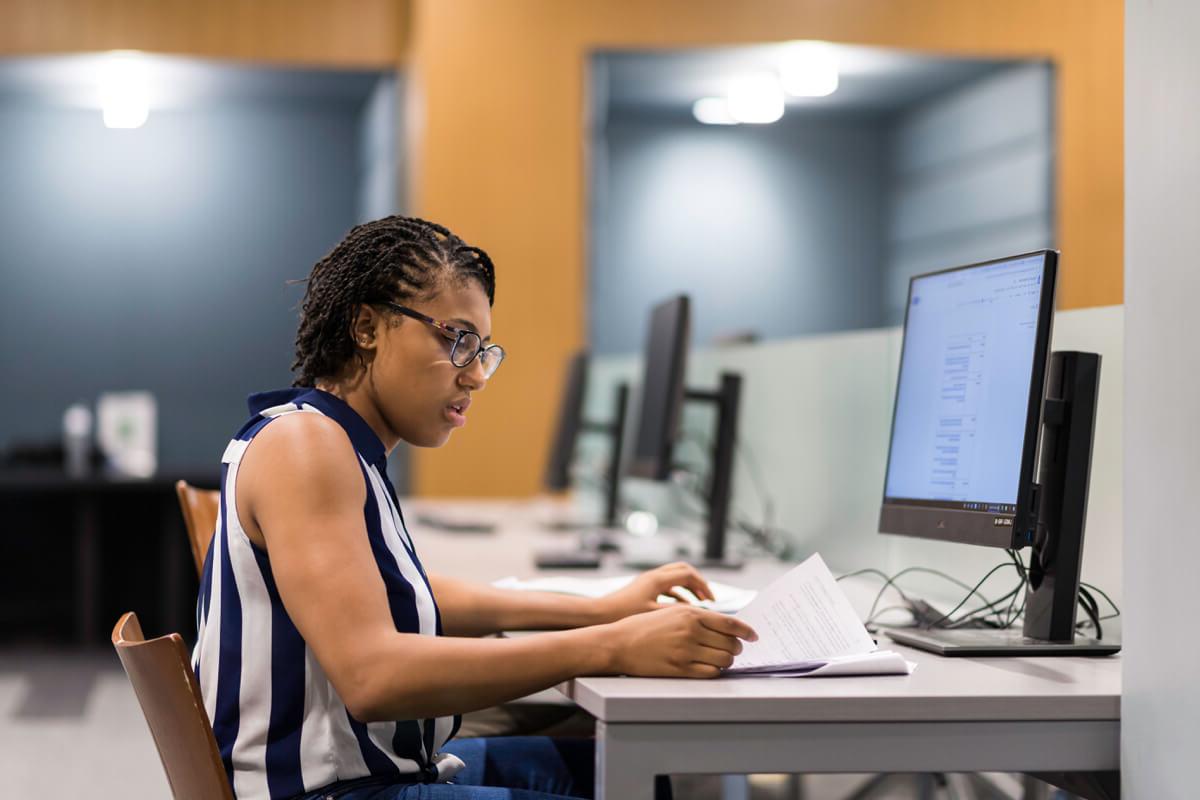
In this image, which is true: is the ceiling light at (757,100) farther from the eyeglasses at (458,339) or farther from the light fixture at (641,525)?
the eyeglasses at (458,339)

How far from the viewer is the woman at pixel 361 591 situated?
124cm

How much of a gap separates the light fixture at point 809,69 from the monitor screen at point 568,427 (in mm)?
2636

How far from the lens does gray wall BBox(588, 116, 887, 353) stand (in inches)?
294

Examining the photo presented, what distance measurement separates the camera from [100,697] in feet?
15.7

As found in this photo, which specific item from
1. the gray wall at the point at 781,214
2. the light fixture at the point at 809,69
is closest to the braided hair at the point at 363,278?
the light fixture at the point at 809,69

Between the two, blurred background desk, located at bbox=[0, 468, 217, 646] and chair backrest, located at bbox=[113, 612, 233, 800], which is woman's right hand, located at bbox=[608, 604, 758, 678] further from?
blurred background desk, located at bbox=[0, 468, 217, 646]

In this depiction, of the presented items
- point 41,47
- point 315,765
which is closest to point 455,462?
point 41,47

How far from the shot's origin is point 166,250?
25.5 feet

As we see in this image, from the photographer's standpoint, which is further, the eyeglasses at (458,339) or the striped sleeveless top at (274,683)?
the eyeglasses at (458,339)

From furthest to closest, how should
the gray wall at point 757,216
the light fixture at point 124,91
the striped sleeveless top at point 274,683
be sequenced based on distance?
1. the gray wall at point 757,216
2. the light fixture at point 124,91
3. the striped sleeveless top at point 274,683

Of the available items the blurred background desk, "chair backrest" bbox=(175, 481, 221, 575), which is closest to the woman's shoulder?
"chair backrest" bbox=(175, 481, 221, 575)

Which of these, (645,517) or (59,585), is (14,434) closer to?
(59,585)

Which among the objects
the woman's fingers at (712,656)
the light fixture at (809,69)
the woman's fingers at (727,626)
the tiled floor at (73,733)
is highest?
the light fixture at (809,69)

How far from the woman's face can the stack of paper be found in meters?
0.40
